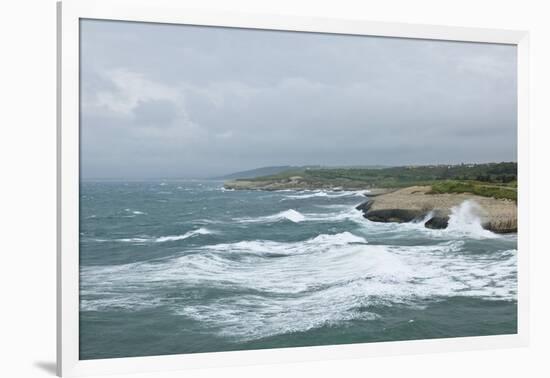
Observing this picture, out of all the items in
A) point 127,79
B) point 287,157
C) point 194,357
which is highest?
point 127,79

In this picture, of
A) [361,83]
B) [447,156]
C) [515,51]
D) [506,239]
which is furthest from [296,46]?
[506,239]

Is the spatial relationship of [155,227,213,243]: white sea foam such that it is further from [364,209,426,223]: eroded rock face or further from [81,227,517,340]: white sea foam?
[364,209,426,223]: eroded rock face

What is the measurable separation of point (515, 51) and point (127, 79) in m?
3.24

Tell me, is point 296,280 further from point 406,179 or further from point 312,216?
point 406,179

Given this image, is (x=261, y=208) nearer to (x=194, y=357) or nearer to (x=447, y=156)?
(x=194, y=357)

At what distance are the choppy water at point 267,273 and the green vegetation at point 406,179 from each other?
87mm

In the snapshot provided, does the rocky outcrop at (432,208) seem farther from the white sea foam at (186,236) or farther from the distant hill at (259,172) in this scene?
the white sea foam at (186,236)

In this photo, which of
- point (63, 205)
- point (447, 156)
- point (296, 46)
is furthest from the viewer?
point (447, 156)

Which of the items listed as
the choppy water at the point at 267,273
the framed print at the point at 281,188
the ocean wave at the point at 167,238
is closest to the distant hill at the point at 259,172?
the framed print at the point at 281,188

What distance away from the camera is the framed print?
16.8 feet

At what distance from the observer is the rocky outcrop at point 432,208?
228 inches

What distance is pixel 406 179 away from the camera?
19.2ft

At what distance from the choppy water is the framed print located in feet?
0.04

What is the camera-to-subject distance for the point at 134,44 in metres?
5.19
